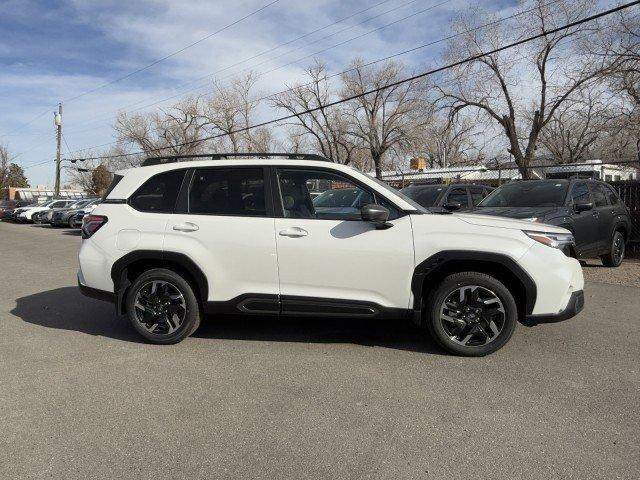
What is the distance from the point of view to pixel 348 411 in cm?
339

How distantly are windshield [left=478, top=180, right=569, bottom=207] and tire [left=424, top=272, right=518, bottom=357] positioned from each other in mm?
4708

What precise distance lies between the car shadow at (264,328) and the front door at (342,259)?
0.60 metres

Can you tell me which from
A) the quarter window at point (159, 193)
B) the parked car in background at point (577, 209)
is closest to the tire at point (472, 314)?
the quarter window at point (159, 193)

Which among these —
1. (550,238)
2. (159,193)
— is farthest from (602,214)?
(159,193)

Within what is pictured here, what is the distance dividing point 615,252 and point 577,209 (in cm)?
217

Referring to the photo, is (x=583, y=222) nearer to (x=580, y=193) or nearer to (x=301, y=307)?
(x=580, y=193)

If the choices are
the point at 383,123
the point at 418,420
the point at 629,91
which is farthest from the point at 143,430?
the point at 383,123

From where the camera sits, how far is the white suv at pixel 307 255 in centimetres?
423

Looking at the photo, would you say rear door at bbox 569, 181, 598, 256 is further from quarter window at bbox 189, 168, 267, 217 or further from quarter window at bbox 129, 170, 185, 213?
quarter window at bbox 129, 170, 185, 213

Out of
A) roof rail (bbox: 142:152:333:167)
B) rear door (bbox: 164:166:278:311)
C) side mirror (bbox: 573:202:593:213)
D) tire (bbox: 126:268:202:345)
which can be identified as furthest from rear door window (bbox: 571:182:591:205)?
tire (bbox: 126:268:202:345)

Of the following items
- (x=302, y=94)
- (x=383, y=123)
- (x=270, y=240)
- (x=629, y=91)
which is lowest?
(x=270, y=240)

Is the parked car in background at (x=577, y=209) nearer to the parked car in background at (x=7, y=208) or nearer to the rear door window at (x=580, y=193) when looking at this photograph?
the rear door window at (x=580, y=193)

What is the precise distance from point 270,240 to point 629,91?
14.8m

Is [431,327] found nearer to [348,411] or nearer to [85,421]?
[348,411]
